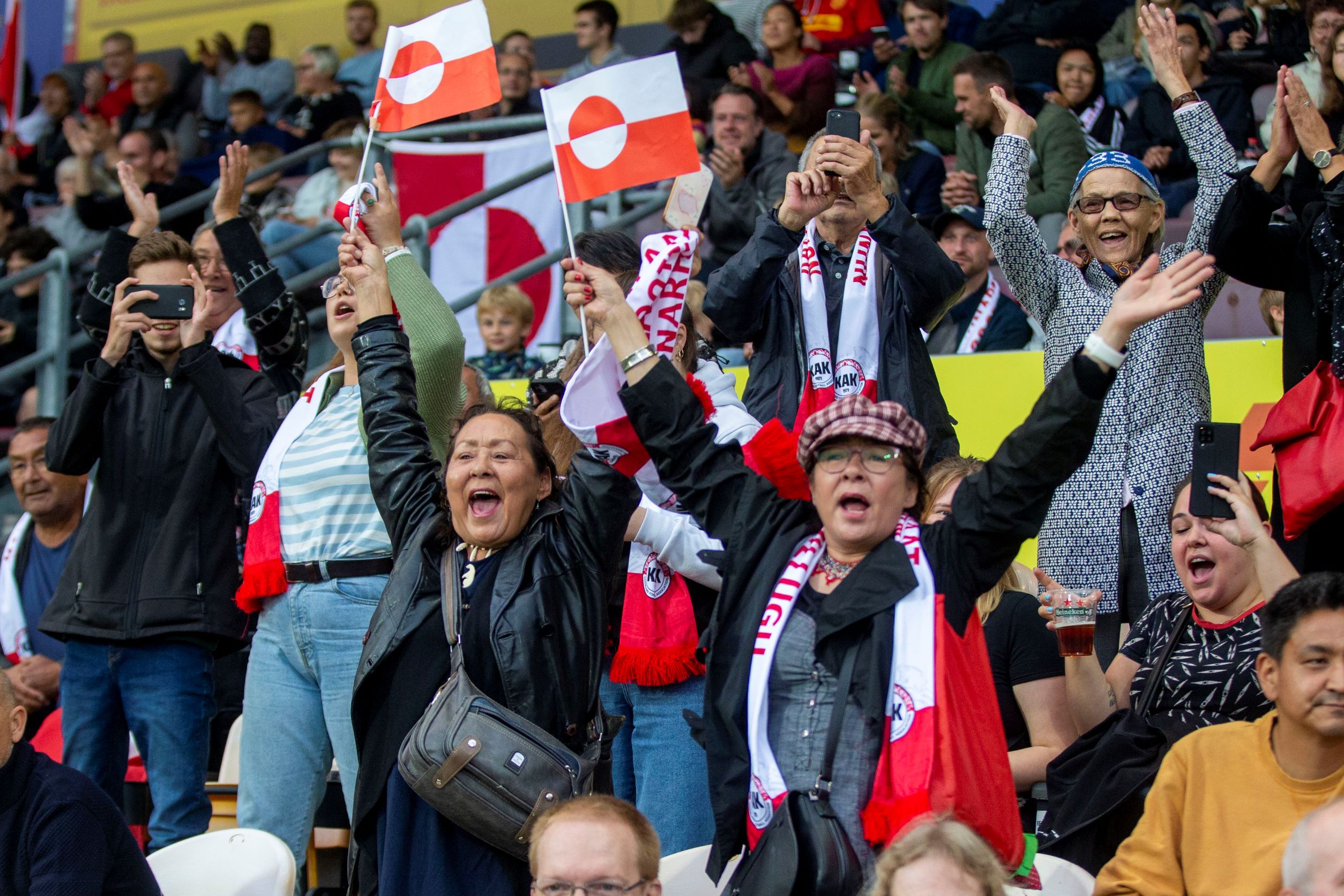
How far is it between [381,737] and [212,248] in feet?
8.46

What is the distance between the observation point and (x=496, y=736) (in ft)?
10.5

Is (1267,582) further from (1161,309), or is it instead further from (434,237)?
(434,237)

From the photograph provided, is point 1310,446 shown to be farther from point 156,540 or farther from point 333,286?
point 156,540

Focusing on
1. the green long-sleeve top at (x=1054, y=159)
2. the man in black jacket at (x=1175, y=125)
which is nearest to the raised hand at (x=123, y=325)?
the green long-sleeve top at (x=1054, y=159)

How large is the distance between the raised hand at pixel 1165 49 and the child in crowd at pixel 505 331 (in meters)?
2.85

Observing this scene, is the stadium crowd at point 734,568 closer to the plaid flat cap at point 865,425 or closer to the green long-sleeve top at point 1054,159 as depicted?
the plaid flat cap at point 865,425

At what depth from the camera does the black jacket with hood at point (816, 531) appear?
9.13 ft

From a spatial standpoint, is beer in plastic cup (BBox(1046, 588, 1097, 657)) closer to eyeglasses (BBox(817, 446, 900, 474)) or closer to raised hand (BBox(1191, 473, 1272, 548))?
raised hand (BBox(1191, 473, 1272, 548))

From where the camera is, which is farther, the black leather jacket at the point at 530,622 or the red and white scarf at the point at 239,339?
the red and white scarf at the point at 239,339

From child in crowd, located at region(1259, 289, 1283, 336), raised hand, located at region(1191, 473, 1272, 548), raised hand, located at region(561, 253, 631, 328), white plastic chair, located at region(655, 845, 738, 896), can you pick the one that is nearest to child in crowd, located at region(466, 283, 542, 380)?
child in crowd, located at region(1259, 289, 1283, 336)

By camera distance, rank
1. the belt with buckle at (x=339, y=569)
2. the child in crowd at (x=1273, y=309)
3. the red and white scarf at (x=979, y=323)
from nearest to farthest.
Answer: the belt with buckle at (x=339, y=569)
the child in crowd at (x=1273, y=309)
the red and white scarf at (x=979, y=323)

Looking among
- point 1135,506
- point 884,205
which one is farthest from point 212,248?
point 1135,506

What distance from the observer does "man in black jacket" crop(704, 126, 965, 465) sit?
3.92 meters

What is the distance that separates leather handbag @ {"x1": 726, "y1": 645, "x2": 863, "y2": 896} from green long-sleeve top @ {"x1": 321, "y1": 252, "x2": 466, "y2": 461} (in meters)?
1.48
